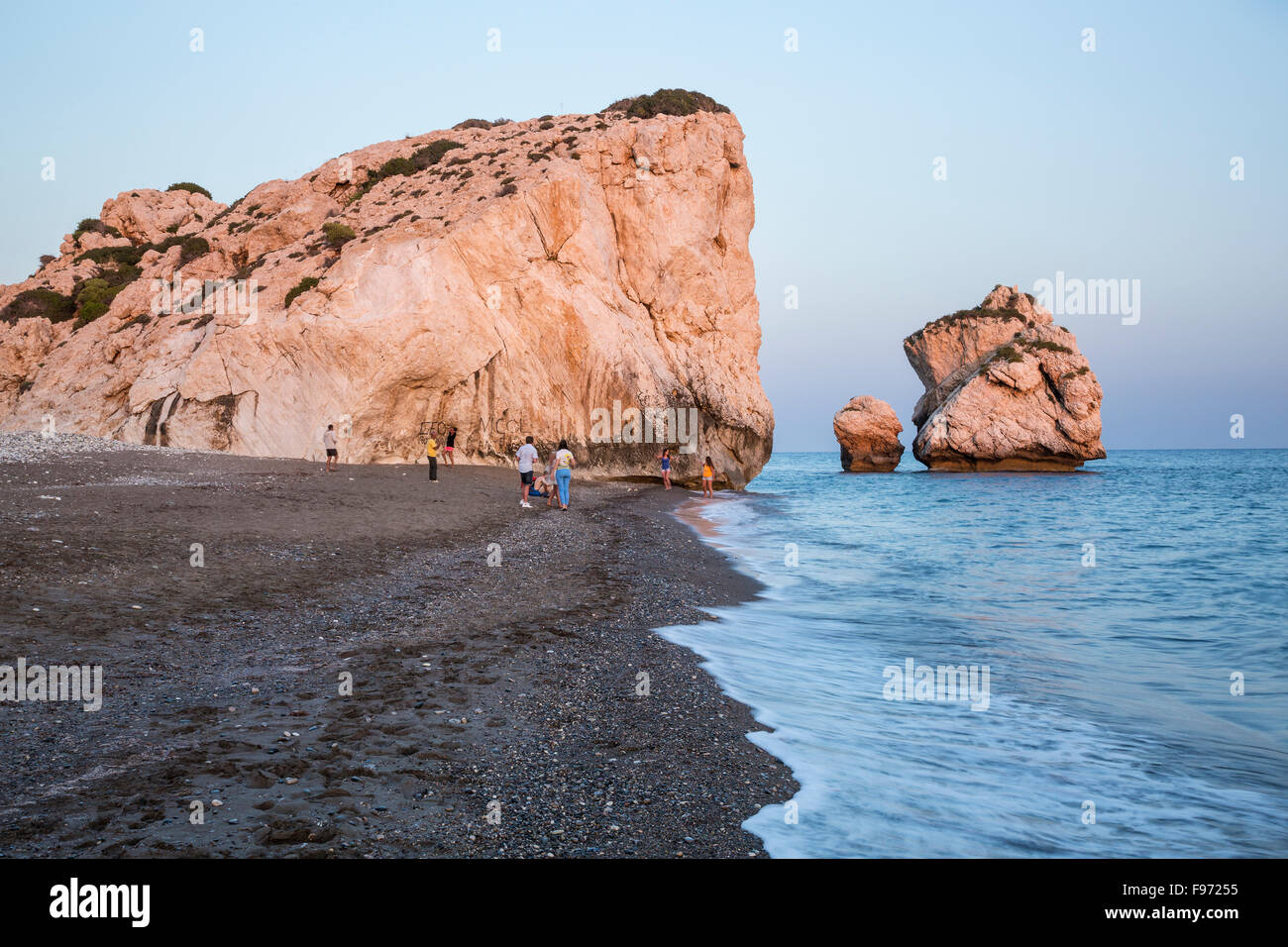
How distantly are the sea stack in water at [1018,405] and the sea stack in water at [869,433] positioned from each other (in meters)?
3.49

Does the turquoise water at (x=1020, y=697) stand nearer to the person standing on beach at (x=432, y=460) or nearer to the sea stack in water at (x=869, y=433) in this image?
the person standing on beach at (x=432, y=460)

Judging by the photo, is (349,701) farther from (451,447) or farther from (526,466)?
(451,447)

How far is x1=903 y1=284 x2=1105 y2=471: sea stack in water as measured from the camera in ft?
216

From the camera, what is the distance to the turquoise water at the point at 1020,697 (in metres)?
4.99

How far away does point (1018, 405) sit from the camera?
67.1 metres

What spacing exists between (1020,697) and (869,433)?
7279 cm

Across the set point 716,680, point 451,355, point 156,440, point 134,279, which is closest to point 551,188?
point 451,355

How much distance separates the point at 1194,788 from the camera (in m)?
5.84

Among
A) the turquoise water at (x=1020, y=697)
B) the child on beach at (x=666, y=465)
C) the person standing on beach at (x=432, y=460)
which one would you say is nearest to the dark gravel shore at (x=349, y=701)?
the turquoise water at (x=1020, y=697)

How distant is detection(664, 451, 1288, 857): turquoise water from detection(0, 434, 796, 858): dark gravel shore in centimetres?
67

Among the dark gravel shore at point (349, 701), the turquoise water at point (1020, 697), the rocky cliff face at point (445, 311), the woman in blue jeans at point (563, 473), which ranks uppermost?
the rocky cliff face at point (445, 311)

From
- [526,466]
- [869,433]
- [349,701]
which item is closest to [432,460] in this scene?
[526,466]

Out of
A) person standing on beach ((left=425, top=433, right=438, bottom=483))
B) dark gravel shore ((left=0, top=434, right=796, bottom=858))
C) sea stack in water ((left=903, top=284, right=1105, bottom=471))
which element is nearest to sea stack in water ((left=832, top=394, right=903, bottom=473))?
sea stack in water ((left=903, top=284, right=1105, bottom=471))

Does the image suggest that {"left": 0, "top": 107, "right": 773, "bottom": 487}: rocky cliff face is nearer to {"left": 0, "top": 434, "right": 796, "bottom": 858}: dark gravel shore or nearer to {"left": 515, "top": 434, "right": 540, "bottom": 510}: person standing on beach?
{"left": 515, "top": 434, "right": 540, "bottom": 510}: person standing on beach
